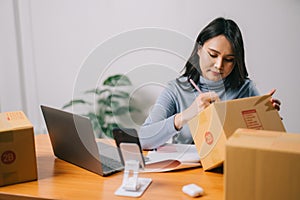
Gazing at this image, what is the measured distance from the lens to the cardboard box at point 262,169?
3.10ft

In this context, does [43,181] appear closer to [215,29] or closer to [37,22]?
[215,29]

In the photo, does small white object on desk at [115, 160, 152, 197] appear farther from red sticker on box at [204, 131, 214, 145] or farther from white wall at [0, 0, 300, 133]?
white wall at [0, 0, 300, 133]

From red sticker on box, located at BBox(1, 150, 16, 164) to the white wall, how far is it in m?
0.53

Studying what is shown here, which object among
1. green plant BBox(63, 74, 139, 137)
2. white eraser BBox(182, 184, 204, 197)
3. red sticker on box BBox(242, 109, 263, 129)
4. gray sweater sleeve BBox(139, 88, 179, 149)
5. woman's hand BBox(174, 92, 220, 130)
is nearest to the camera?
white eraser BBox(182, 184, 204, 197)

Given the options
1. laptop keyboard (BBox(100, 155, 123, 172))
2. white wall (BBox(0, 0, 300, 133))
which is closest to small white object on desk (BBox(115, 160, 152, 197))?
laptop keyboard (BBox(100, 155, 123, 172))

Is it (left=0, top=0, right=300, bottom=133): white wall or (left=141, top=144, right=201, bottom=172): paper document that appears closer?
(left=141, top=144, right=201, bottom=172): paper document

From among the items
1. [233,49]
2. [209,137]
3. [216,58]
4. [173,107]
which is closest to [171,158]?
[209,137]

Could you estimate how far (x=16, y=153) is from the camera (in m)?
1.37

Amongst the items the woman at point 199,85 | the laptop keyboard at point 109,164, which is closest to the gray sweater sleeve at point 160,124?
the woman at point 199,85

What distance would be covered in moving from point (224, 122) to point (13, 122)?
814mm

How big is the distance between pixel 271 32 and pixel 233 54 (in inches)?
17.2

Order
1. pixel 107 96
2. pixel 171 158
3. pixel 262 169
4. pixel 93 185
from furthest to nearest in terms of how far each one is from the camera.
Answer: pixel 107 96 → pixel 171 158 → pixel 93 185 → pixel 262 169

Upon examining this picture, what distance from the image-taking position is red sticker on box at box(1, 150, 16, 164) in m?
1.35

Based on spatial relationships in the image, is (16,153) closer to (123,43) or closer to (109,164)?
(109,164)
